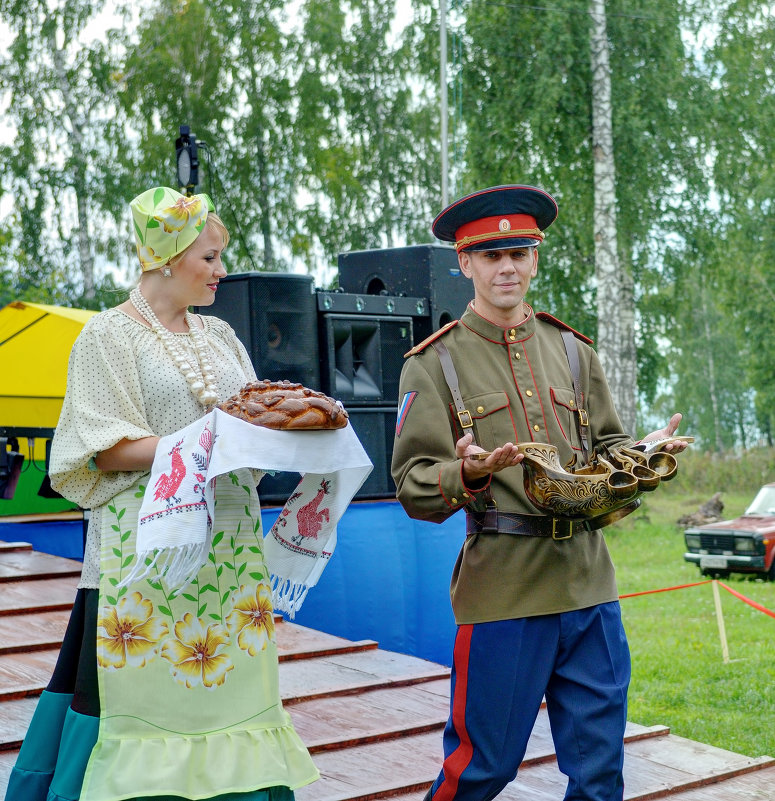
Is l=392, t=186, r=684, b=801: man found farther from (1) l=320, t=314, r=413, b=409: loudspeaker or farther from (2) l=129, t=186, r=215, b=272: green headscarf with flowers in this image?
(1) l=320, t=314, r=413, b=409: loudspeaker

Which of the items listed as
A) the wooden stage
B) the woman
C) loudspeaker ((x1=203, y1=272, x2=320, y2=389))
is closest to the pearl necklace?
the woman

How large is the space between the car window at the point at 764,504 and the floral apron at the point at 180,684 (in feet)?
36.4

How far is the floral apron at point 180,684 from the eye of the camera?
2.26 metres

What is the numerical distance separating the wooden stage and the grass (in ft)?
5.13

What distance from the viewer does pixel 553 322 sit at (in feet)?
8.89

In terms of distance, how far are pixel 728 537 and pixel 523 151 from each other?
226 inches

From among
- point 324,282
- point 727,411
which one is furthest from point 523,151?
point 727,411

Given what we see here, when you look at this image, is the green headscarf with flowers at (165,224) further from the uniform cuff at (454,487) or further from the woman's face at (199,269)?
the uniform cuff at (454,487)

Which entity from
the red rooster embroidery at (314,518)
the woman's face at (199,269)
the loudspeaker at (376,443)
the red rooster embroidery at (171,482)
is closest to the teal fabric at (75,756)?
the red rooster embroidery at (171,482)

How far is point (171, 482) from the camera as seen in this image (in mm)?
2221

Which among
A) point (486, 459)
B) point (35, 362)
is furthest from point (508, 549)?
point (35, 362)

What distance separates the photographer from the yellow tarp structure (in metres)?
7.08

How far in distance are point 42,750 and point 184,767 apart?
1.30ft

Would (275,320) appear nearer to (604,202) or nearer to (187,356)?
(187,356)
